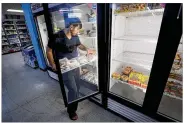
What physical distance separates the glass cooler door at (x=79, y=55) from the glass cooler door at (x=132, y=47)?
0.33 meters

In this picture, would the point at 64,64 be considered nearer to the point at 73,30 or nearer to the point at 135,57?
the point at 73,30

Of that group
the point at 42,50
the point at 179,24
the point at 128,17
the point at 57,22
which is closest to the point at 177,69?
the point at 179,24

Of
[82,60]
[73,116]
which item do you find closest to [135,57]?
[82,60]

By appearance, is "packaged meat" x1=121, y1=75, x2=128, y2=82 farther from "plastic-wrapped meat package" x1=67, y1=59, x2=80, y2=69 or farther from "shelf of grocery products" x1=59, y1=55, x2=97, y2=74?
"plastic-wrapped meat package" x1=67, y1=59, x2=80, y2=69

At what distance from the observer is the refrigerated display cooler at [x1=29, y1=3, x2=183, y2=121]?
1081mm

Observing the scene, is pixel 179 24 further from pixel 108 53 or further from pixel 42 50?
pixel 42 50

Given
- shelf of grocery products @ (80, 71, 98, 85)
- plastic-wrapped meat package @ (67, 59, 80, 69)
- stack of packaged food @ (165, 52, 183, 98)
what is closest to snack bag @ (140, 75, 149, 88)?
stack of packaged food @ (165, 52, 183, 98)

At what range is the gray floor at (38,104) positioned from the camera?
196 cm

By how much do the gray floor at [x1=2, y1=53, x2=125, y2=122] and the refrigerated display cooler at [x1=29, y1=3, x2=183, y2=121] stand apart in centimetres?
24

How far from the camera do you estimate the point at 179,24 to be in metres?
0.94

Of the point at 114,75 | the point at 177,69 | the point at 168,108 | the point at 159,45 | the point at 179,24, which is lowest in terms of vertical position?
the point at 168,108

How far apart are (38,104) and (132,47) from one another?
6.96ft

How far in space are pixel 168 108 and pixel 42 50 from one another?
127 inches

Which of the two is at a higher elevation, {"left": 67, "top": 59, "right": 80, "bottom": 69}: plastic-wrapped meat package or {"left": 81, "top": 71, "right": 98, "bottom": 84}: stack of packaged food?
{"left": 67, "top": 59, "right": 80, "bottom": 69}: plastic-wrapped meat package
